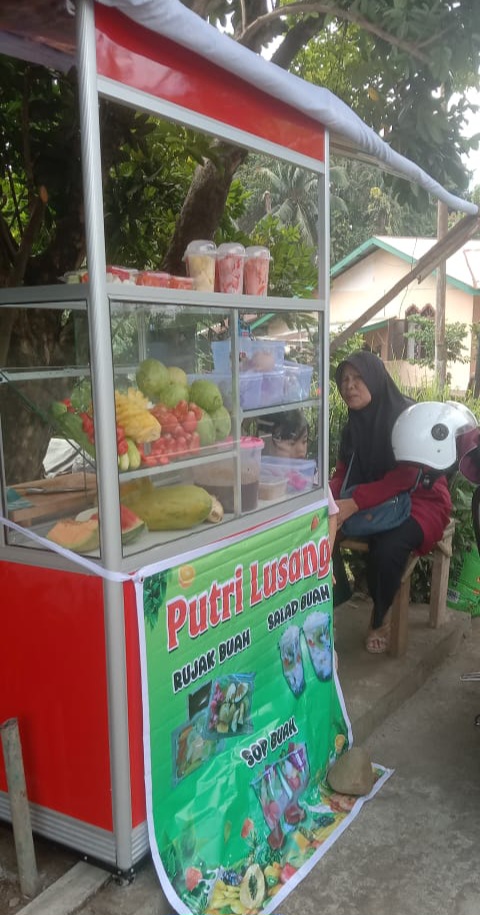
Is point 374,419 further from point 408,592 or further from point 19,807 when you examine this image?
point 19,807

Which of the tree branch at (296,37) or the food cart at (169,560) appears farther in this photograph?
the tree branch at (296,37)

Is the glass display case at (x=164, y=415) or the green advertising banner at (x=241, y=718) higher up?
the glass display case at (x=164, y=415)

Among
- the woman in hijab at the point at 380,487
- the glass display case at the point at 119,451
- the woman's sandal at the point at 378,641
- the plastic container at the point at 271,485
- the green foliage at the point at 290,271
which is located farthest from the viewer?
the green foliage at the point at 290,271

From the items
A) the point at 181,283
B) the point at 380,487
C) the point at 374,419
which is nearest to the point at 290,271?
the point at 374,419

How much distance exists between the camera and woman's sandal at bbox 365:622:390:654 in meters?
3.76

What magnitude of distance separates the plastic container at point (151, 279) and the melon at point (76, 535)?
2.27ft

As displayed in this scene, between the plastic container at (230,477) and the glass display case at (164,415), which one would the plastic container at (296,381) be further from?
the plastic container at (230,477)

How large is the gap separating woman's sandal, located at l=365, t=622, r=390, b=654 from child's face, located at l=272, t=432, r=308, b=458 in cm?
135

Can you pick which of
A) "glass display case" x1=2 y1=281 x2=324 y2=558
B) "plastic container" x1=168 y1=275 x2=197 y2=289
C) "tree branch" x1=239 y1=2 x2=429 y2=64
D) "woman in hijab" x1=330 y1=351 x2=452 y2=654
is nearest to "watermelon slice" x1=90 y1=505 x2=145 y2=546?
"glass display case" x1=2 y1=281 x2=324 y2=558

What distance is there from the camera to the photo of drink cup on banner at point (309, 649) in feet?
8.69

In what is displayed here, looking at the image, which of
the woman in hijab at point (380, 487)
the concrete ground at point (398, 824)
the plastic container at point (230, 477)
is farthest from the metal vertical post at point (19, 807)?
the woman in hijab at point (380, 487)

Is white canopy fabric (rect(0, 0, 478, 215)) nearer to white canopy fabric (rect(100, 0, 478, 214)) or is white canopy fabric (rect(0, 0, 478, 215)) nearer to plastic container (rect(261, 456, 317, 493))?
white canopy fabric (rect(100, 0, 478, 214))

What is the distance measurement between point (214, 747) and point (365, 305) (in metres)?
17.2

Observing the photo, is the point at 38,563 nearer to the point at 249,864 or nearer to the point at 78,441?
the point at 78,441
